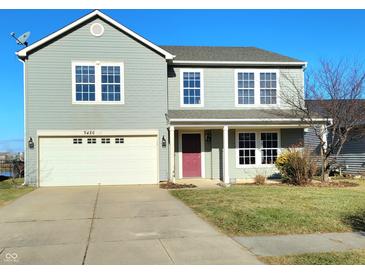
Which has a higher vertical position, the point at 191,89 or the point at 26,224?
the point at 191,89

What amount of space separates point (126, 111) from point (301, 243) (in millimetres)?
12250

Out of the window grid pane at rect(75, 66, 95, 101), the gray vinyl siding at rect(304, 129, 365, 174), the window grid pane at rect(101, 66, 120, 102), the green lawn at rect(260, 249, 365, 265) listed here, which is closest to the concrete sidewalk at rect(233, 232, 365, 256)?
the green lawn at rect(260, 249, 365, 265)

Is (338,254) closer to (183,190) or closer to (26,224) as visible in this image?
(26,224)

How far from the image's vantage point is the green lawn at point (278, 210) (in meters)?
8.83

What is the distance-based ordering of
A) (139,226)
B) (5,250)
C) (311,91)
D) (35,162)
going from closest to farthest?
(5,250)
(139,226)
(35,162)
(311,91)

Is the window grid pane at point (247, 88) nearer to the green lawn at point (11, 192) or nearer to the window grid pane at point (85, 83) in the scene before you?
the window grid pane at point (85, 83)

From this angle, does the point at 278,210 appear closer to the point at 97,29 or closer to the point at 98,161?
the point at 98,161

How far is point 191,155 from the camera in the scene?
66.0 feet

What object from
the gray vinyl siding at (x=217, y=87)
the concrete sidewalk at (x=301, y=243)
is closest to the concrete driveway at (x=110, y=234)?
the concrete sidewalk at (x=301, y=243)

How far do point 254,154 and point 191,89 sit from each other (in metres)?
4.30

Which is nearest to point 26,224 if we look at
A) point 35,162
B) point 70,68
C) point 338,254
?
point 338,254

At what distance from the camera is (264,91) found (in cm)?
2036

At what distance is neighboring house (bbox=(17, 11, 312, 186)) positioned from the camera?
18109 mm

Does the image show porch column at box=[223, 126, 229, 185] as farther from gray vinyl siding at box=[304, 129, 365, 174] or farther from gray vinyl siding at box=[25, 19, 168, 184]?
gray vinyl siding at box=[304, 129, 365, 174]
